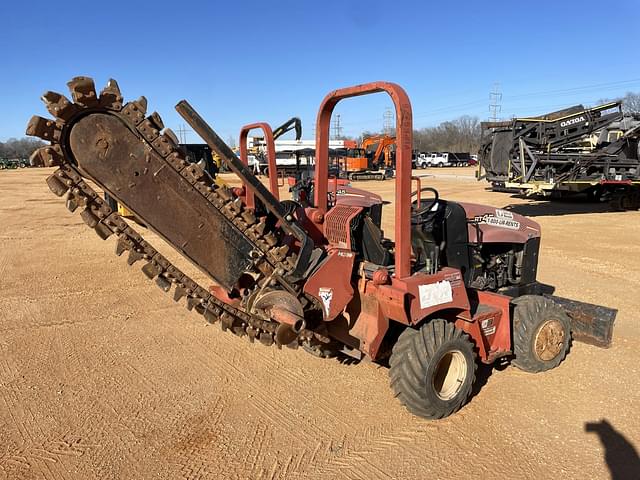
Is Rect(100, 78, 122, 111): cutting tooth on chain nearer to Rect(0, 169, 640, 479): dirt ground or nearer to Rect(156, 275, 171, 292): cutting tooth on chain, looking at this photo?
Rect(156, 275, 171, 292): cutting tooth on chain

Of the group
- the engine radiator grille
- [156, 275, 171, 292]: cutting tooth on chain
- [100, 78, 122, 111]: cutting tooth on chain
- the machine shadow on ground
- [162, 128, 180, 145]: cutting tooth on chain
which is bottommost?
the machine shadow on ground

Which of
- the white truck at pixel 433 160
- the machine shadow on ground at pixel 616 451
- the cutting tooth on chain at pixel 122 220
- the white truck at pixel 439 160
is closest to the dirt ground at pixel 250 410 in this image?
the machine shadow on ground at pixel 616 451

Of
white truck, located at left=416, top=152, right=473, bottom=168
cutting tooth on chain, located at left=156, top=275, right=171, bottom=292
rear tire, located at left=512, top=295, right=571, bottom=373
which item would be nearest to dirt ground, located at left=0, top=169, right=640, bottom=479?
rear tire, located at left=512, top=295, right=571, bottom=373

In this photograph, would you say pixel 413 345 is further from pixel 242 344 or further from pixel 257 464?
pixel 242 344

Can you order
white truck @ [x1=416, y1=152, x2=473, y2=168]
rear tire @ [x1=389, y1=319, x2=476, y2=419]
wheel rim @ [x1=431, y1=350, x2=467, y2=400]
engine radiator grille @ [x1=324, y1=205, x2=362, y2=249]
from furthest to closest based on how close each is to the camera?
white truck @ [x1=416, y1=152, x2=473, y2=168] < engine radiator grille @ [x1=324, y1=205, x2=362, y2=249] < wheel rim @ [x1=431, y1=350, x2=467, y2=400] < rear tire @ [x1=389, y1=319, x2=476, y2=419]

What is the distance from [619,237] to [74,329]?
1162 centimetres

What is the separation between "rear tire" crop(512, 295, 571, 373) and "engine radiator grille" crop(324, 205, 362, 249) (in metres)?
1.75

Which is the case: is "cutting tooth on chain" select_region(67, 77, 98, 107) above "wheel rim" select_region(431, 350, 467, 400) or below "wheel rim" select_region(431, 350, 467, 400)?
above

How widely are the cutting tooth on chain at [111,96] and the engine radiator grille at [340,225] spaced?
208cm

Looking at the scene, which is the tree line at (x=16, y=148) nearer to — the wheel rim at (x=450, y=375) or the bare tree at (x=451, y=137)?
the bare tree at (x=451, y=137)

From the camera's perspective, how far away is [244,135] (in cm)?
515

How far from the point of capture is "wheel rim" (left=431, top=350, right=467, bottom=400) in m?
3.87

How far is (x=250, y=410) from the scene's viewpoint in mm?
3961

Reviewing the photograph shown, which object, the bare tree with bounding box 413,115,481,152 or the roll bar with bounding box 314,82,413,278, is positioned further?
the bare tree with bounding box 413,115,481,152
